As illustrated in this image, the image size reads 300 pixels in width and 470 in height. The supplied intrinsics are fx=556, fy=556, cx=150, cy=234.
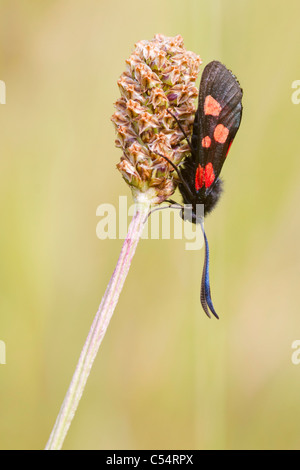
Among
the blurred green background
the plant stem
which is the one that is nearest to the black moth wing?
the plant stem

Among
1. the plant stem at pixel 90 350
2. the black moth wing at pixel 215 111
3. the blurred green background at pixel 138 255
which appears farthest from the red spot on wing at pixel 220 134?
the blurred green background at pixel 138 255

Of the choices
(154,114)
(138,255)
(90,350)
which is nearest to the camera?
(90,350)

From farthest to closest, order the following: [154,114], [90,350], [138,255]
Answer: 1. [138,255]
2. [154,114]
3. [90,350]

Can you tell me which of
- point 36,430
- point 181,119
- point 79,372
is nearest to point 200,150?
point 181,119

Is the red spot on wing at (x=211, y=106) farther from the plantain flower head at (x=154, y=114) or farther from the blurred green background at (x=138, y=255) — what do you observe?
the blurred green background at (x=138, y=255)

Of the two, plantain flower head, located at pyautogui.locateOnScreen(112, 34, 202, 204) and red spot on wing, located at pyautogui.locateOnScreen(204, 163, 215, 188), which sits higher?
plantain flower head, located at pyautogui.locateOnScreen(112, 34, 202, 204)

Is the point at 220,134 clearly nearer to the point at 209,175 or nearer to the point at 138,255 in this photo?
the point at 209,175

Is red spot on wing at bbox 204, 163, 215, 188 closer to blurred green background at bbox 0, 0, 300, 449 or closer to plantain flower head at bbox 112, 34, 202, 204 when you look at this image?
plantain flower head at bbox 112, 34, 202, 204

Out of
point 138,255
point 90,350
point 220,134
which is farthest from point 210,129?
point 138,255
